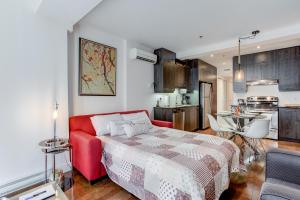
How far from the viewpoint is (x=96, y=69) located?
3.27 meters

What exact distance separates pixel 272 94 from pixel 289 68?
0.90m

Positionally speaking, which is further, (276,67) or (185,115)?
(185,115)

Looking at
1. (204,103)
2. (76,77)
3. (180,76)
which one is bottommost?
(204,103)

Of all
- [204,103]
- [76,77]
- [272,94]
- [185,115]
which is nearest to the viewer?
[76,77]

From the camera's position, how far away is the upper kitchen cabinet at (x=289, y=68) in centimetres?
443

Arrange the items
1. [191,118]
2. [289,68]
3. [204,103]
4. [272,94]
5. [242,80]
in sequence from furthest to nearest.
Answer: [204,103] < [242,80] < [191,118] < [272,94] < [289,68]

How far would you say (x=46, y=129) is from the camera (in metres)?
2.41

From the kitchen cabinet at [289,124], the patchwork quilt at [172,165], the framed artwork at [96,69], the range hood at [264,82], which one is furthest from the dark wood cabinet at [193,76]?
the patchwork quilt at [172,165]

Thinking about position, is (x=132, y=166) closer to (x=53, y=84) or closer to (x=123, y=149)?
(x=123, y=149)

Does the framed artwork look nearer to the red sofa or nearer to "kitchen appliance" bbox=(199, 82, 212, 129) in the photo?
the red sofa

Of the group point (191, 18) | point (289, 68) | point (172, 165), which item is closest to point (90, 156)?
point (172, 165)

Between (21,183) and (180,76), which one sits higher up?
(180,76)

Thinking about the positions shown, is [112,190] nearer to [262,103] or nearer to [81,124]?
[81,124]

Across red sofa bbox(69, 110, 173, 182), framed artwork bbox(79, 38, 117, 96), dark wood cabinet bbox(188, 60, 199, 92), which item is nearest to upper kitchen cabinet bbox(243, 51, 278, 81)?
dark wood cabinet bbox(188, 60, 199, 92)
